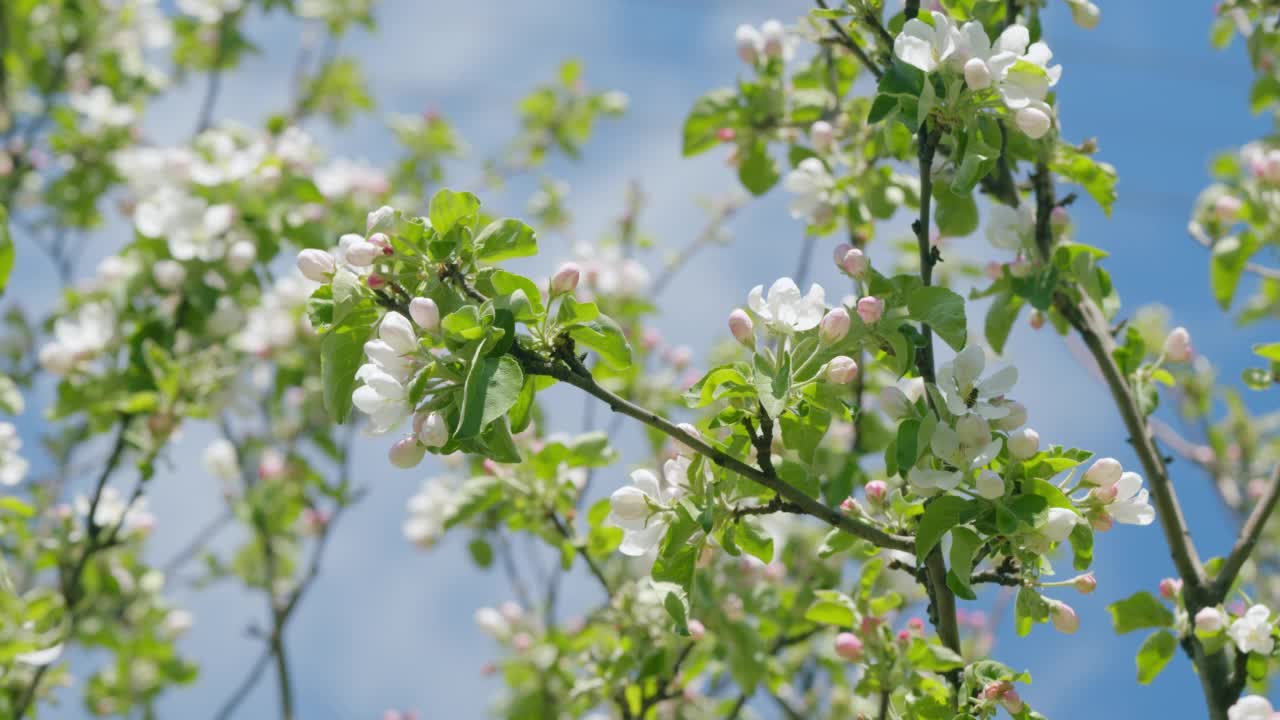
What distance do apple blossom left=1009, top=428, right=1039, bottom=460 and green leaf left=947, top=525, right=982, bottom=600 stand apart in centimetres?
11

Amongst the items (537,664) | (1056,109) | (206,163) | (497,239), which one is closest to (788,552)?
(537,664)

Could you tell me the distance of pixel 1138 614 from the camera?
195cm

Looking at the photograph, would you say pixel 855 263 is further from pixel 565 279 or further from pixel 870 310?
pixel 565 279

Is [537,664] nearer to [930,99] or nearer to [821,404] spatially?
[821,404]

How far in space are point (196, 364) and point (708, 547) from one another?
2081 millimetres

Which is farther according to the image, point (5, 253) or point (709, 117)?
point (709, 117)

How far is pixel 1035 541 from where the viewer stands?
1416mm

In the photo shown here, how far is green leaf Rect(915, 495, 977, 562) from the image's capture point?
4.52 ft

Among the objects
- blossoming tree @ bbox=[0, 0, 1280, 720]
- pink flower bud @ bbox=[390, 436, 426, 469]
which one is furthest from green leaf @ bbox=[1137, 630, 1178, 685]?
pink flower bud @ bbox=[390, 436, 426, 469]

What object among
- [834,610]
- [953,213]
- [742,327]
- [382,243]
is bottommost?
[834,610]

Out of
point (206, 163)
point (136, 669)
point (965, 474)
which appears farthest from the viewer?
point (136, 669)

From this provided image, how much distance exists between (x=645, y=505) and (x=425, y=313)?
1.22 feet

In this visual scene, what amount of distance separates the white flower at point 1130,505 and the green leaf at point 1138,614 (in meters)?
0.50

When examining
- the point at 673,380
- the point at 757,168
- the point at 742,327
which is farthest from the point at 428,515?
the point at 742,327
